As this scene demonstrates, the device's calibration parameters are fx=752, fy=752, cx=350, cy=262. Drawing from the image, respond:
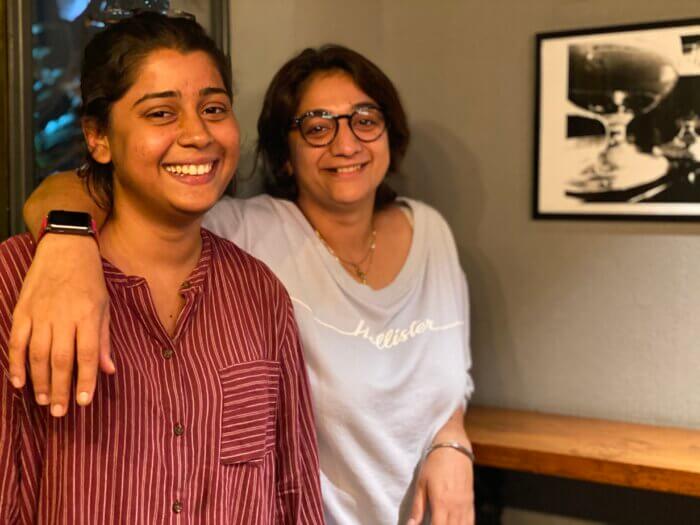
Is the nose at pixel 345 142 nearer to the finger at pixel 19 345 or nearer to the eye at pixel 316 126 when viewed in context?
the eye at pixel 316 126

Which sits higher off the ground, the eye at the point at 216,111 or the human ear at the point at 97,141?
the eye at the point at 216,111

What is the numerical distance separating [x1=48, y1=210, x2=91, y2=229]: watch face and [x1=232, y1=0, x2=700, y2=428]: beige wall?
1051mm

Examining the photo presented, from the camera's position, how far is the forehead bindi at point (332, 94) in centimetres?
169

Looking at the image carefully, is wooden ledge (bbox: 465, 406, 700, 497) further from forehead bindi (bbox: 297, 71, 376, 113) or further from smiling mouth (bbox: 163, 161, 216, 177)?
smiling mouth (bbox: 163, 161, 216, 177)

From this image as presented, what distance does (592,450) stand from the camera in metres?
1.96

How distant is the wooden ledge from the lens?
1.84 m

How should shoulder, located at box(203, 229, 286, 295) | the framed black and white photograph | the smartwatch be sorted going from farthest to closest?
the framed black and white photograph → shoulder, located at box(203, 229, 286, 295) → the smartwatch

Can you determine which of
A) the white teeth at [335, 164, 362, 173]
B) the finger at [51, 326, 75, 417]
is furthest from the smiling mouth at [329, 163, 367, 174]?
the finger at [51, 326, 75, 417]

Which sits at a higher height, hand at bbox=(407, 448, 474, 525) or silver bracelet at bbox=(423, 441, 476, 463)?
silver bracelet at bbox=(423, 441, 476, 463)

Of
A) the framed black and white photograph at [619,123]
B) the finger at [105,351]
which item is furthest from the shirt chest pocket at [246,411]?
the framed black and white photograph at [619,123]

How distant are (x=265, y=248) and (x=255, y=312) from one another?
0.40 meters

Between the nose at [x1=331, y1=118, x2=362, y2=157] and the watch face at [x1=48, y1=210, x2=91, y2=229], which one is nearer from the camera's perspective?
the watch face at [x1=48, y1=210, x2=91, y2=229]

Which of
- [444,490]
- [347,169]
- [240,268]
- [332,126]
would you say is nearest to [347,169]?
[347,169]

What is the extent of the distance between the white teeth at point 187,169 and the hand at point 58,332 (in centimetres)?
22
